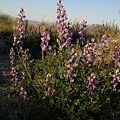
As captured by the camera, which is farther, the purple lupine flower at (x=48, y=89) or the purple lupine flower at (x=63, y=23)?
the purple lupine flower at (x=63, y=23)

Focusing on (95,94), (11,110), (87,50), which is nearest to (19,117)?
(11,110)

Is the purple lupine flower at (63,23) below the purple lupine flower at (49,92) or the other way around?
the other way around

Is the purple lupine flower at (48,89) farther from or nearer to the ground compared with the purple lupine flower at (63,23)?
nearer to the ground

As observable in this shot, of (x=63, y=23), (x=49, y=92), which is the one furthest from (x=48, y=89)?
Result: (x=63, y=23)

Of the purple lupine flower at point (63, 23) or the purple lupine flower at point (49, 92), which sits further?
the purple lupine flower at point (63, 23)

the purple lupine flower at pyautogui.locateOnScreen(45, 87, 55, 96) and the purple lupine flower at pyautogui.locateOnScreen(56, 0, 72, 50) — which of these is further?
the purple lupine flower at pyautogui.locateOnScreen(56, 0, 72, 50)

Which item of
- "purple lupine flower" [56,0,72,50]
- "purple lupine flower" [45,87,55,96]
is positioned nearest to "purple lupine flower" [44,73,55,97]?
"purple lupine flower" [45,87,55,96]

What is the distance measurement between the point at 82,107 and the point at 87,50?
1093mm

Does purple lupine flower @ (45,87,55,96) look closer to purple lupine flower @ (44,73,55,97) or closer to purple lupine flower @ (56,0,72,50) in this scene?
purple lupine flower @ (44,73,55,97)

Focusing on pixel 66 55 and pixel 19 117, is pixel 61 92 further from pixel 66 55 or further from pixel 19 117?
pixel 66 55

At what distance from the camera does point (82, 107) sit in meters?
4.50

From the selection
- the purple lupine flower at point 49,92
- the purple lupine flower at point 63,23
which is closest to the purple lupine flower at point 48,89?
the purple lupine flower at point 49,92

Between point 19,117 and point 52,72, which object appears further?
point 52,72

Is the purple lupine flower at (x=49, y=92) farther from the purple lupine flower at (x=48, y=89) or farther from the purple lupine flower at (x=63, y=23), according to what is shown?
the purple lupine flower at (x=63, y=23)
